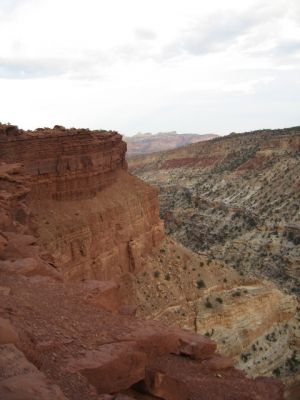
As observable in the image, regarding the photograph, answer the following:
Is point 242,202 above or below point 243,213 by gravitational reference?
above

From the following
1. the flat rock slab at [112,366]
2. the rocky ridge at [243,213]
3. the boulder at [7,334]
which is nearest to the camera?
the boulder at [7,334]

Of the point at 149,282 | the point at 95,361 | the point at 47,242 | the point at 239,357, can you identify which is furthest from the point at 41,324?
the point at 239,357

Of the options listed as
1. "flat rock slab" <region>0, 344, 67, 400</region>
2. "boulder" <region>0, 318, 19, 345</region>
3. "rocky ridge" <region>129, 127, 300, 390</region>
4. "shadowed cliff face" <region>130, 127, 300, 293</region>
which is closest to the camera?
"flat rock slab" <region>0, 344, 67, 400</region>

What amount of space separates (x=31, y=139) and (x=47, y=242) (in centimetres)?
432

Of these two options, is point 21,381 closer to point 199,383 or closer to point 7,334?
point 7,334

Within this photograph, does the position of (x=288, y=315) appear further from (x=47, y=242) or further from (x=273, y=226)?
(x=273, y=226)

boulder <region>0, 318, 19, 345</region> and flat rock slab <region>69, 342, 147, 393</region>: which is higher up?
boulder <region>0, 318, 19, 345</region>

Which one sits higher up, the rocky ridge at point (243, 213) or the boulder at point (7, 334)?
the boulder at point (7, 334)

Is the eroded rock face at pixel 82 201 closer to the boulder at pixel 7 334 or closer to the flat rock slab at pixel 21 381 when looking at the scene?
the boulder at pixel 7 334

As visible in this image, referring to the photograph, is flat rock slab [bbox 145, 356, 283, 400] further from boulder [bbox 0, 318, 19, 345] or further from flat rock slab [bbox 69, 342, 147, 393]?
boulder [bbox 0, 318, 19, 345]

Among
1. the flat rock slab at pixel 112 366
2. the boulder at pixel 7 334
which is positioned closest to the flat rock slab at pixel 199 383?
the flat rock slab at pixel 112 366

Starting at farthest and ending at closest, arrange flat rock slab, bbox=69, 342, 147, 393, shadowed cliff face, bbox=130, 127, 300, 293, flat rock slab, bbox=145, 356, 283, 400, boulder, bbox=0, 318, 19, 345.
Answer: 1. shadowed cliff face, bbox=130, 127, 300, 293
2. flat rock slab, bbox=145, 356, 283, 400
3. flat rock slab, bbox=69, 342, 147, 393
4. boulder, bbox=0, 318, 19, 345

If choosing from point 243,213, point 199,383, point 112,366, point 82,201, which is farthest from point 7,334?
point 243,213

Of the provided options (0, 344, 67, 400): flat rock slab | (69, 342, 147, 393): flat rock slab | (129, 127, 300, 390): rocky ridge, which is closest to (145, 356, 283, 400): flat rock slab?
(69, 342, 147, 393): flat rock slab
